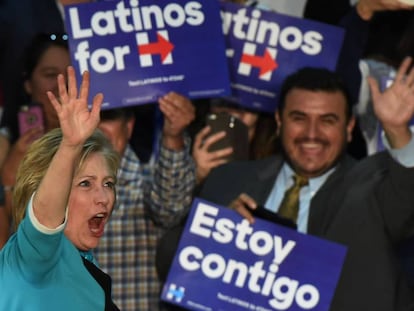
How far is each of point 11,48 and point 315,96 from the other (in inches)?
57.2

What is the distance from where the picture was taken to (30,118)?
17.5 feet

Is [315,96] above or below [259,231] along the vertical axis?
above

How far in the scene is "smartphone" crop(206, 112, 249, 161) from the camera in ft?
17.6

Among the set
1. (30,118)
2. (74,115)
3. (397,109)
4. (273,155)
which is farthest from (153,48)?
(74,115)

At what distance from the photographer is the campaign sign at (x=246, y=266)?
4.70m

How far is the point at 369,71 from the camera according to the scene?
5.73 meters

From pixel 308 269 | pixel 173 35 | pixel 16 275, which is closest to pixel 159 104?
pixel 173 35

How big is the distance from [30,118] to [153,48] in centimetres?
58

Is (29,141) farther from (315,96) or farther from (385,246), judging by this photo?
(385,246)

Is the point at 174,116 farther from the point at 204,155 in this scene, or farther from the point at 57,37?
the point at 57,37

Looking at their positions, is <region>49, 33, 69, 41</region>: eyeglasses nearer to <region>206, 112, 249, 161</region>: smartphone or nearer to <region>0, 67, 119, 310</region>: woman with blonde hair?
<region>206, 112, 249, 161</region>: smartphone

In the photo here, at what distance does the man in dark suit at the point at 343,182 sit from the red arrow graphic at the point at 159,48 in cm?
49

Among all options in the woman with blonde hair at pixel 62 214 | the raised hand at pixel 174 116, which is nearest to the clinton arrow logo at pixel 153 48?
the raised hand at pixel 174 116

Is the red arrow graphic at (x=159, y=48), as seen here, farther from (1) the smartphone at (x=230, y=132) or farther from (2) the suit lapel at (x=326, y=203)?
(2) the suit lapel at (x=326, y=203)
